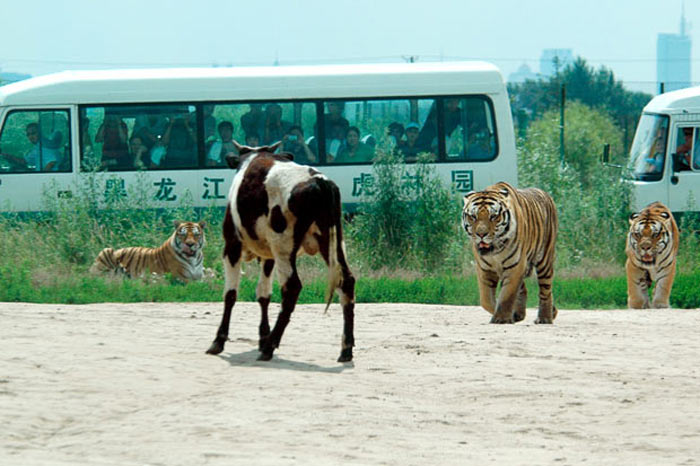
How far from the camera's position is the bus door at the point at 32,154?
60.1ft

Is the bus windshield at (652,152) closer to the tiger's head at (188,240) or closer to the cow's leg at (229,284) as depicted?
the tiger's head at (188,240)

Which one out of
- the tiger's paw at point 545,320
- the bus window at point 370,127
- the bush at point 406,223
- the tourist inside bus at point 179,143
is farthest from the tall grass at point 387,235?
the tiger's paw at point 545,320

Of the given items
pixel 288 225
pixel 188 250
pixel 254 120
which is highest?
pixel 254 120

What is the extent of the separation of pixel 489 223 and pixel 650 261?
8.95 feet

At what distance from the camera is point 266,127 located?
736 inches

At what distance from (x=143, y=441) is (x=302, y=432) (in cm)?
85

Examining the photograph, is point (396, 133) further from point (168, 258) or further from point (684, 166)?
point (168, 258)

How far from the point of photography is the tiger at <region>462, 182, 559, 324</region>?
11.0m

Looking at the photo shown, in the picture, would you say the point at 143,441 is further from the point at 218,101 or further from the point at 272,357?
the point at 218,101

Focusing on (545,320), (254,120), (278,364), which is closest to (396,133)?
(254,120)

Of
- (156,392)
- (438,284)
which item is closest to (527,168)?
(438,284)

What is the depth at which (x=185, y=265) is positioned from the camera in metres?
15.3

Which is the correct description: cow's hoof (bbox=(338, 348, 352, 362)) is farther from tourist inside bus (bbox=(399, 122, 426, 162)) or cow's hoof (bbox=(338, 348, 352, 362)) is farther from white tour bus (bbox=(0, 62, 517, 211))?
tourist inside bus (bbox=(399, 122, 426, 162))

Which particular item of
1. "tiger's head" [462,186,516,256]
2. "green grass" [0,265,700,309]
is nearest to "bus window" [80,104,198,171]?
"green grass" [0,265,700,309]
